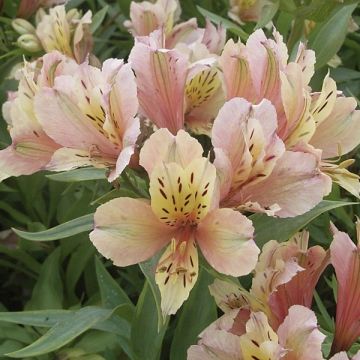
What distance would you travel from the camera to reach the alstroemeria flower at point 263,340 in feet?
2.07

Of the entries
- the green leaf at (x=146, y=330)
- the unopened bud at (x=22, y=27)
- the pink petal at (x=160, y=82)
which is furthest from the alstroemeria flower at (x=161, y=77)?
the unopened bud at (x=22, y=27)

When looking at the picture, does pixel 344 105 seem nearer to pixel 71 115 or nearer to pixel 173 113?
pixel 173 113

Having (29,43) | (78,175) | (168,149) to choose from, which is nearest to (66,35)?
(29,43)

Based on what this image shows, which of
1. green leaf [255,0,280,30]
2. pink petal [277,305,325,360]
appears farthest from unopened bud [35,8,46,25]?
pink petal [277,305,325,360]

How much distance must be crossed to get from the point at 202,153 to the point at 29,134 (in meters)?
0.19

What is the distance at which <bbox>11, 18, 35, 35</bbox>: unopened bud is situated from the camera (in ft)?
4.42

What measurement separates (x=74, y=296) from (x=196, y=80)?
22.5 inches

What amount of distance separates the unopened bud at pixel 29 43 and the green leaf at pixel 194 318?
60 centimetres

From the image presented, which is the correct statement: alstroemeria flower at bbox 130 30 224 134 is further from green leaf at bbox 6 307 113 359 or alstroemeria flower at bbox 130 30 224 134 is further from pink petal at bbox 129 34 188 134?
green leaf at bbox 6 307 113 359

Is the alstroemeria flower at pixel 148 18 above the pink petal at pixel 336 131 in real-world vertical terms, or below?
below

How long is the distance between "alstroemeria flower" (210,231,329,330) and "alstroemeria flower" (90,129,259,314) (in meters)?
0.07

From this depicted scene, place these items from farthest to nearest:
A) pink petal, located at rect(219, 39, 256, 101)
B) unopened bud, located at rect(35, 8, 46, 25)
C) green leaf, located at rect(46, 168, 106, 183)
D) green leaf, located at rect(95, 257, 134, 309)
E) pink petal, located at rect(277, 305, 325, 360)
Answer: unopened bud, located at rect(35, 8, 46, 25), green leaf, located at rect(95, 257, 134, 309), green leaf, located at rect(46, 168, 106, 183), pink petal, located at rect(219, 39, 256, 101), pink petal, located at rect(277, 305, 325, 360)

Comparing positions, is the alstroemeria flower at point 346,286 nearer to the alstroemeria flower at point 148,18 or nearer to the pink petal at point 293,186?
the pink petal at point 293,186

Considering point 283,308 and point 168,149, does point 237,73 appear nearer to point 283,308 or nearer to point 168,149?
point 168,149
